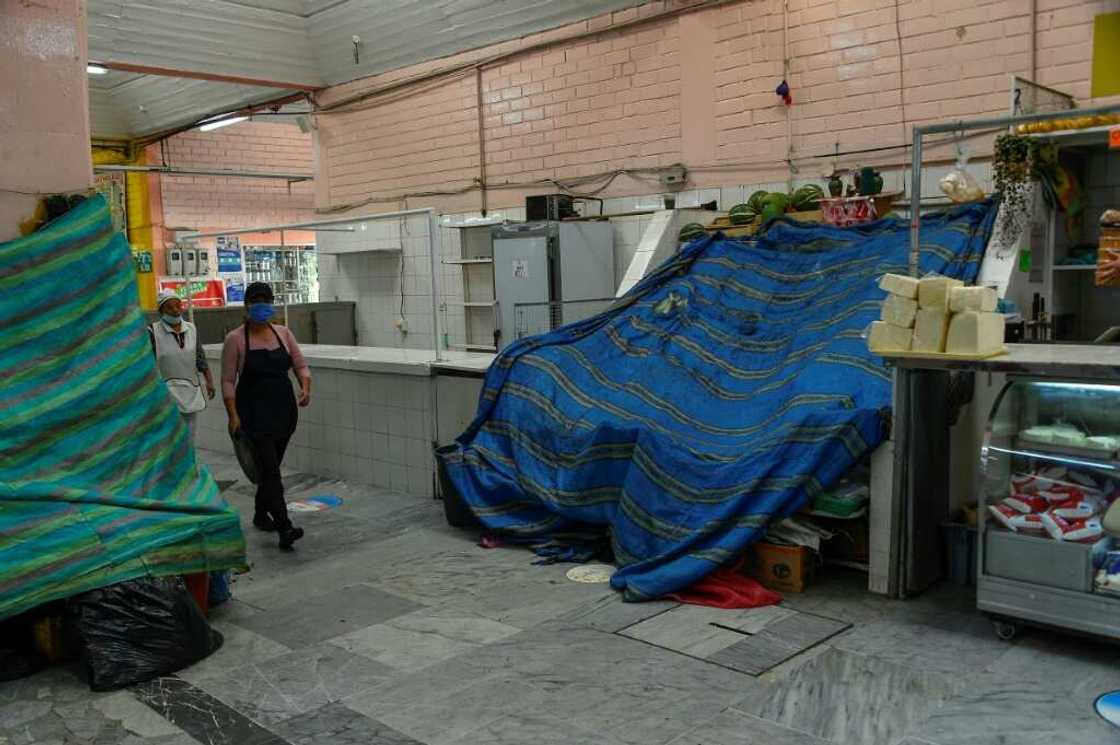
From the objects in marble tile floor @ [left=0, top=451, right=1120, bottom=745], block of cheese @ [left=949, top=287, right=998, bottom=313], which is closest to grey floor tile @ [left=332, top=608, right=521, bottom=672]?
marble tile floor @ [left=0, top=451, right=1120, bottom=745]

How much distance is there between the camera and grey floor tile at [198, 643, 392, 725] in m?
3.40

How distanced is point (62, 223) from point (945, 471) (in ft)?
13.9

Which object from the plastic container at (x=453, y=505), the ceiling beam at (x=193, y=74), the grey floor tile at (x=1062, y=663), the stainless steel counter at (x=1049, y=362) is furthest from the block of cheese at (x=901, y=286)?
the ceiling beam at (x=193, y=74)

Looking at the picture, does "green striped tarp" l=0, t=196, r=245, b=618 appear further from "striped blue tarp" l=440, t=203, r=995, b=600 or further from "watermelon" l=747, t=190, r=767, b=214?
"watermelon" l=747, t=190, r=767, b=214

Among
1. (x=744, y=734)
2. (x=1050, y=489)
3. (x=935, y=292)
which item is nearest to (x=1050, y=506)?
(x=1050, y=489)

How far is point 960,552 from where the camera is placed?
14.5 feet

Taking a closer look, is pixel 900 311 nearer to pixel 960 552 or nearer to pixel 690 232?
pixel 960 552

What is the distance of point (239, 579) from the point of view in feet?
16.3

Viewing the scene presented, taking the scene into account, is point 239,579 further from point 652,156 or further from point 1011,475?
point 652,156

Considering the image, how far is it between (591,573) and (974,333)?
2183mm

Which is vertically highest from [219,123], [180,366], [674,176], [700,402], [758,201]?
[219,123]

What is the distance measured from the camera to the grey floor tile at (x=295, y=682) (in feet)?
11.2

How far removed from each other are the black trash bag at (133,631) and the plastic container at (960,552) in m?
3.44

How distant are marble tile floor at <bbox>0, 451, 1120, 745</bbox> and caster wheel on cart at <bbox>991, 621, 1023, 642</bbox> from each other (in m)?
0.04
